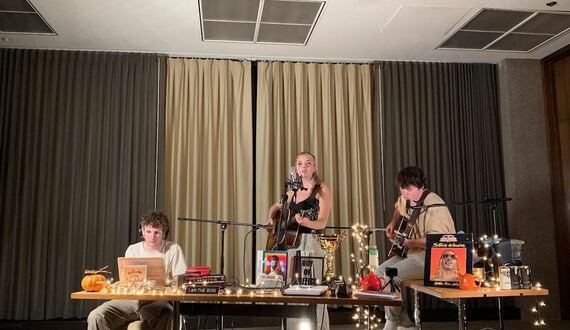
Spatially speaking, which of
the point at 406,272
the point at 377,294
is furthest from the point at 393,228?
the point at 377,294

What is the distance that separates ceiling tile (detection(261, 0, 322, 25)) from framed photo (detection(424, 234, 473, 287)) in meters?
2.21

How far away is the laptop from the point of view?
8.59ft

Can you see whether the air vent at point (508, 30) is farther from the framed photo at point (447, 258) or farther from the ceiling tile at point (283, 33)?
the framed photo at point (447, 258)

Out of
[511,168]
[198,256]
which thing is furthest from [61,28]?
[511,168]

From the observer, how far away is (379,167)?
527 cm

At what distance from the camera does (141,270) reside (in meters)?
2.64

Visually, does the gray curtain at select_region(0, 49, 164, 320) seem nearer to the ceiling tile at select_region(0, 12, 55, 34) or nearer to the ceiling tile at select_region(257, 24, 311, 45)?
the ceiling tile at select_region(0, 12, 55, 34)

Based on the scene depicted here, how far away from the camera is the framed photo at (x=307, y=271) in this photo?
261 centimetres

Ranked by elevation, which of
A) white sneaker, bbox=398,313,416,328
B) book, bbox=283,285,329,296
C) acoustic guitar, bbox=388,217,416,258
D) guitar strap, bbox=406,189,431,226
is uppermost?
guitar strap, bbox=406,189,431,226

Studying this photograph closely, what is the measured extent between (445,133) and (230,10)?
8.71 ft

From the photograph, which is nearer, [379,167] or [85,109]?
[85,109]

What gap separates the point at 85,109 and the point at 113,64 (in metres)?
0.54

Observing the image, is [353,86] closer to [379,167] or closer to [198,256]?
[379,167]

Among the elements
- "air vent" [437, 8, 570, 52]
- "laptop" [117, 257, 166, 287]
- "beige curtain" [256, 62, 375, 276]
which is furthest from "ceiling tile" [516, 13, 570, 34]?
"laptop" [117, 257, 166, 287]
